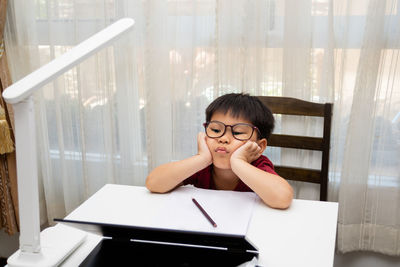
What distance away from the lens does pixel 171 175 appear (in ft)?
3.92

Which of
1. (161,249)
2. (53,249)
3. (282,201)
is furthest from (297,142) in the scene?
(53,249)

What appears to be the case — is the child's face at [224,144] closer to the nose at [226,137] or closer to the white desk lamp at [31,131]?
the nose at [226,137]

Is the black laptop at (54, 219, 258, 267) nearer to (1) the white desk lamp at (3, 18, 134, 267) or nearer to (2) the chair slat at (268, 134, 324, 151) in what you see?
(1) the white desk lamp at (3, 18, 134, 267)

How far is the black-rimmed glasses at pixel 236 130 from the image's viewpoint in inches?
46.5

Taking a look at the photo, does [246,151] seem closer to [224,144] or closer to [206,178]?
[224,144]

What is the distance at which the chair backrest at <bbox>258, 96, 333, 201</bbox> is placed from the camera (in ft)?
5.52

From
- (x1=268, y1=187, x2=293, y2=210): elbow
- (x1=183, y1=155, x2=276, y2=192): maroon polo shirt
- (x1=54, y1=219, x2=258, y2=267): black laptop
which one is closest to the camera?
(x1=54, y1=219, x2=258, y2=267): black laptop

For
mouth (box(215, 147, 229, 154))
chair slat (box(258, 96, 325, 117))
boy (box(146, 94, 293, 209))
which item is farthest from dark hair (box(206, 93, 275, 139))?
chair slat (box(258, 96, 325, 117))

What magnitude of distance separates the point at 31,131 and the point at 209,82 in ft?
4.24

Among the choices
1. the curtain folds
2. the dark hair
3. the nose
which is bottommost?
the curtain folds

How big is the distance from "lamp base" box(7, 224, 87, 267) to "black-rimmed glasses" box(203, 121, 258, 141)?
1.55 feet

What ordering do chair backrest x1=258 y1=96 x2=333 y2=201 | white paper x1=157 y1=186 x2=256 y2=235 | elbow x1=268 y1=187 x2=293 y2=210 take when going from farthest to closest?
chair backrest x1=258 y1=96 x2=333 y2=201 < elbow x1=268 y1=187 x2=293 y2=210 < white paper x1=157 y1=186 x2=256 y2=235

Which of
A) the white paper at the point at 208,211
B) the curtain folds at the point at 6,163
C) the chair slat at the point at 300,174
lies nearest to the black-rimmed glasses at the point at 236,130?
the white paper at the point at 208,211

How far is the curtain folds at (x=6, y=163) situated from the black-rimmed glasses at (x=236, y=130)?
127 cm
